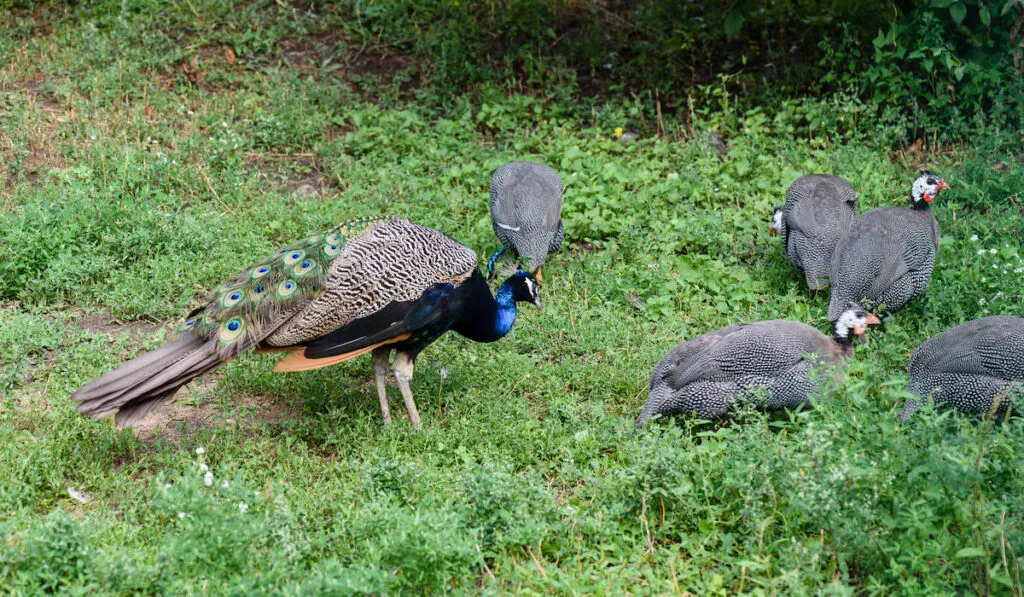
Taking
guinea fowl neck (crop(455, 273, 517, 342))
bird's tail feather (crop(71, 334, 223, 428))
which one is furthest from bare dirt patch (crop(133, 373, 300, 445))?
guinea fowl neck (crop(455, 273, 517, 342))

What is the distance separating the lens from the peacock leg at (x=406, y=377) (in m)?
5.66

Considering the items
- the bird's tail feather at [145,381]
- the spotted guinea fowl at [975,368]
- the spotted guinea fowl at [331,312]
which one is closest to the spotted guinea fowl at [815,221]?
the spotted guinea fowl at [975,368]

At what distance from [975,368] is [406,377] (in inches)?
119

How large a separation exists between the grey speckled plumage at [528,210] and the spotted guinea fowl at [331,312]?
136cm

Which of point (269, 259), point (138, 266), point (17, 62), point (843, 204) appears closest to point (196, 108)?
point (17, 62)

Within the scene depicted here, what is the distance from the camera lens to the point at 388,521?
4.30 m

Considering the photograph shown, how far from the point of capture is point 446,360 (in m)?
6.38

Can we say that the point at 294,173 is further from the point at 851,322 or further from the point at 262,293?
the point at 851,322

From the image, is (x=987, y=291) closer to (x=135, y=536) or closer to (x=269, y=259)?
(x=269, y=259)

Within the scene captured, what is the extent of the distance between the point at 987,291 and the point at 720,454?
106 inches

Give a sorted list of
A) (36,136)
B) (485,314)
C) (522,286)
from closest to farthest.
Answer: (485,314), (522,286), (36,136)

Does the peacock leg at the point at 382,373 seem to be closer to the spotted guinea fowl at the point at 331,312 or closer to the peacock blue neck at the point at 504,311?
the spotted guinea fowl at the point at 331,312

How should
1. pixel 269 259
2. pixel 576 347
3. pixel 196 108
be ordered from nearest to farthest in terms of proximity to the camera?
pixel 269 259
pixel 576 347
pixel 196 108

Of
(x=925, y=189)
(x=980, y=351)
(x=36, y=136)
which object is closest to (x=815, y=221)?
(x=925, y=189)
